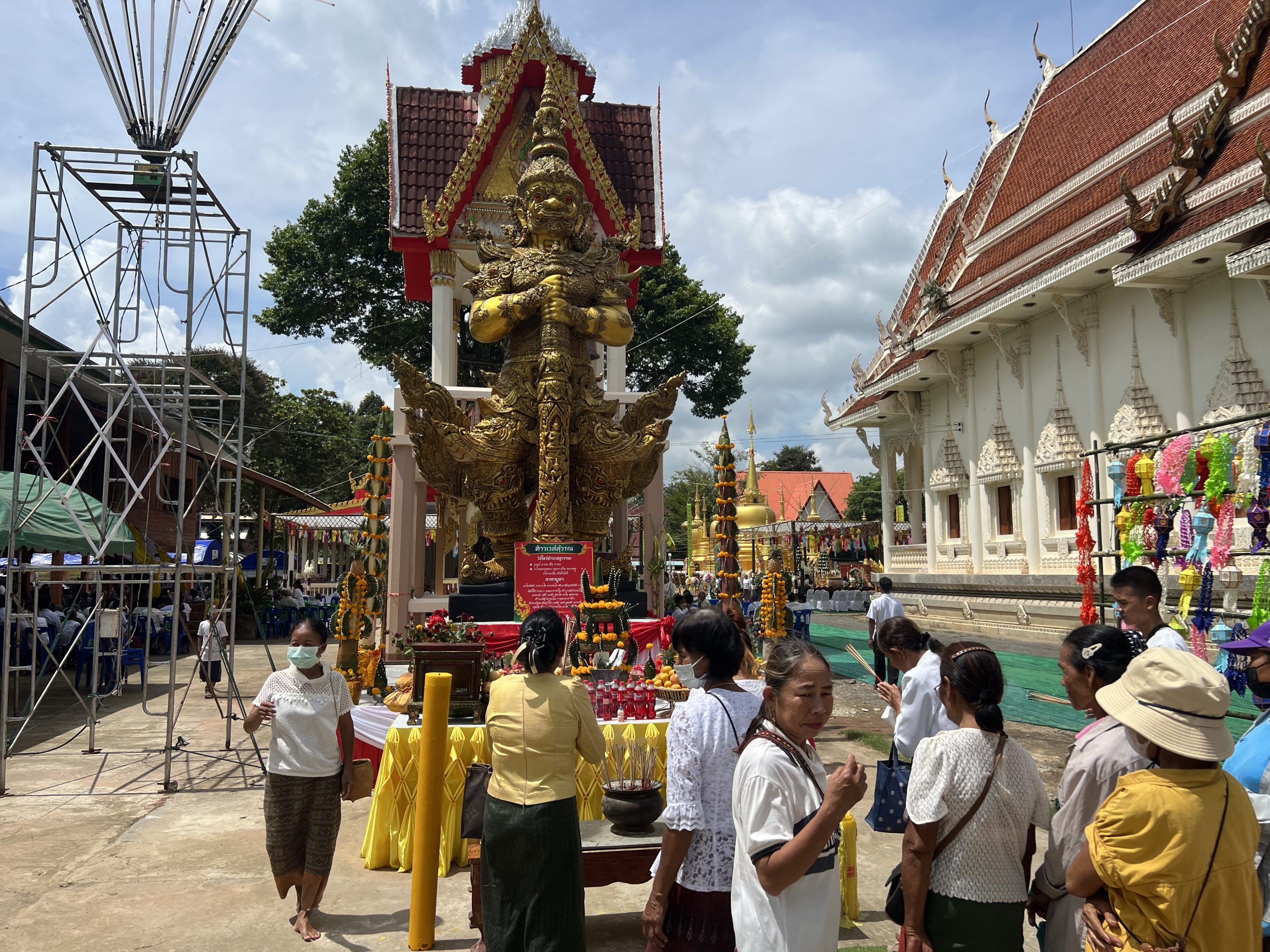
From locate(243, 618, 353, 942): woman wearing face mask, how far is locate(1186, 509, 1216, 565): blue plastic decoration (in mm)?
6626

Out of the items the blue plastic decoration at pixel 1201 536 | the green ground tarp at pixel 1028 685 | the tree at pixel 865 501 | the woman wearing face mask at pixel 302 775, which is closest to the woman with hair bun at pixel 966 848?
the woman wearing face mask at pixel 302 775

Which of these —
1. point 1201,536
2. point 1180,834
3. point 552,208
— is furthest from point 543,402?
point 1180,834

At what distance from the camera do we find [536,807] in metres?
3.06

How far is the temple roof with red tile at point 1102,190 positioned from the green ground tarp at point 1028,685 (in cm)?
580

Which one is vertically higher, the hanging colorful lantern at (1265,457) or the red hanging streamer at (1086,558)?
the hanging colorful lantern at (1265,457)

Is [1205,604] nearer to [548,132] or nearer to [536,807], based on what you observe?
[536,807]

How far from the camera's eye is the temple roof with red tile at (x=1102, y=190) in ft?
41.1

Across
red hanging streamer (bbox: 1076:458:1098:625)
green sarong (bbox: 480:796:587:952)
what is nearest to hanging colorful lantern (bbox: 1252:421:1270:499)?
red hanging streamer (bbox: 1076:458:1098:625)

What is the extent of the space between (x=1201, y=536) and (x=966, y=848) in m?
6.13

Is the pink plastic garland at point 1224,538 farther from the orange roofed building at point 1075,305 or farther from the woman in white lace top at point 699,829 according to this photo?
the woman in white lace top at point 699,829

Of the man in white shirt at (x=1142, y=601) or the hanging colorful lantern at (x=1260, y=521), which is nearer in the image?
the man in white shirt at (x=1142, y=601)

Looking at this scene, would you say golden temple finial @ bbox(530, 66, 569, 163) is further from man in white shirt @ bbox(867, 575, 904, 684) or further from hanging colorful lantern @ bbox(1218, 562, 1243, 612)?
hanging colorful lantern @ bbox(1218, 562, 1243, 612)

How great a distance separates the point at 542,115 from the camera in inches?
398

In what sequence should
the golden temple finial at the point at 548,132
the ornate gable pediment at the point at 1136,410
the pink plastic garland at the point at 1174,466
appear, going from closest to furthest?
the pink plastic garland at the point at 1174,466 < the golden temple finial at the point at 548,132 < the ornate gable pediment at the point at 1136,410
